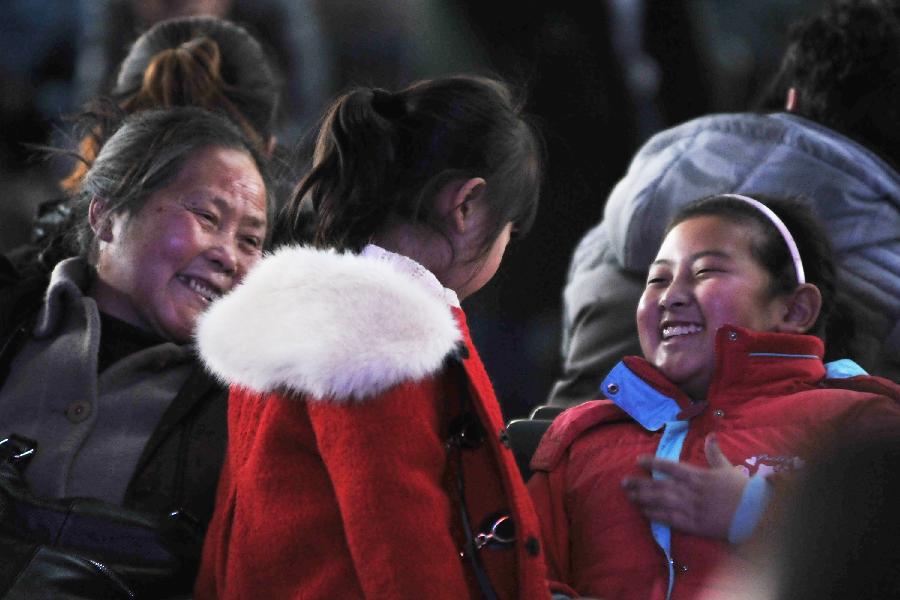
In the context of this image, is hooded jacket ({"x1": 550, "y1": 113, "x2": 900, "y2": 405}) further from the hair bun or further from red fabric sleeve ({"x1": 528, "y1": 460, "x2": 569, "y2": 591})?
the hair bun

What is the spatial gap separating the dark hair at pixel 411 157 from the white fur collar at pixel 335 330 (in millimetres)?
117

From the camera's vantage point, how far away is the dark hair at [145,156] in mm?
2078

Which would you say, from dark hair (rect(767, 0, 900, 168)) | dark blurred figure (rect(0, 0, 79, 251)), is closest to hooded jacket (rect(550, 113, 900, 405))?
dark hair (rect(767, 0, 900, 168))

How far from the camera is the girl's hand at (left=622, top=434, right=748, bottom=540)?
5.22 ft

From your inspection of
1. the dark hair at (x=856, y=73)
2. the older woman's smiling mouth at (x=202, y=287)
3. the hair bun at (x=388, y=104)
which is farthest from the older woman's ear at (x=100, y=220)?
the dark hair at (x=856, y=73)

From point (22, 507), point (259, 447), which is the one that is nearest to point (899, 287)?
point (259, 447)

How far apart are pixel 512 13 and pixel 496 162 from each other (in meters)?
1.99

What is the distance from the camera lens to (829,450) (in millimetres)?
1045

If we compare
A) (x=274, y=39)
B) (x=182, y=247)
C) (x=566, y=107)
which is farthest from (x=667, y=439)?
(x=274, y=39)

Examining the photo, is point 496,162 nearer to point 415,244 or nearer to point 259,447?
point 415,244

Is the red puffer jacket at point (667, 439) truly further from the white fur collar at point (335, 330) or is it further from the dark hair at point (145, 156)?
the dark hair at point (145, 156)

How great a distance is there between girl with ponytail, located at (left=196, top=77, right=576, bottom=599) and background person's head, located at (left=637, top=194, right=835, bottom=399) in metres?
0.33

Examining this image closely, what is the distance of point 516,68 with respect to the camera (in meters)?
3.38

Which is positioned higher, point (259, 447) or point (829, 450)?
point (829, 450)
